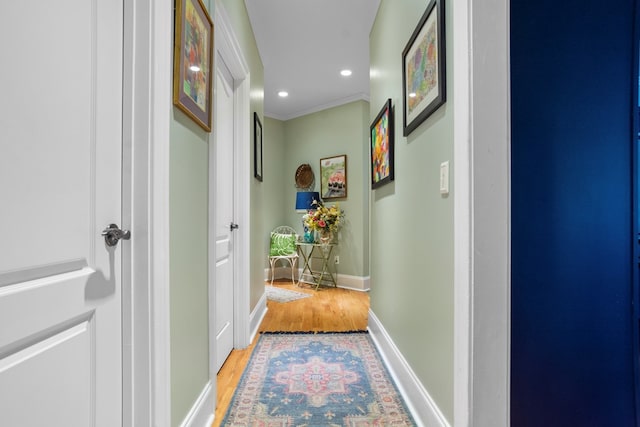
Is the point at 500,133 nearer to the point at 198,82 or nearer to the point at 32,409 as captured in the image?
the point at 198,82

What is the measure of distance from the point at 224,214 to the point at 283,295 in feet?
6.78

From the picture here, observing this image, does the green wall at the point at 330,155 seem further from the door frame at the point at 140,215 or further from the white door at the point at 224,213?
the door frame at the point at 140,215

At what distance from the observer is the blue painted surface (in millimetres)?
1134

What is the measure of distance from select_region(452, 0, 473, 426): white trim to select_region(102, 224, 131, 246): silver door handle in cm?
107

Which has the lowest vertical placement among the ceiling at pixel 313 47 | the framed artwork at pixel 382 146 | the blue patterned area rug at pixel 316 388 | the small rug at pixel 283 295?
the small rug at pixel 283 295

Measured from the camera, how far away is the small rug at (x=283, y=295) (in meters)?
3.67

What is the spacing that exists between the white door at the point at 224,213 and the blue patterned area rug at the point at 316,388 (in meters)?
0.30

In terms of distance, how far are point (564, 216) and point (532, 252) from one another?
7.0 inches

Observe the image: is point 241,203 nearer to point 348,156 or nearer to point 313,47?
point 313,47

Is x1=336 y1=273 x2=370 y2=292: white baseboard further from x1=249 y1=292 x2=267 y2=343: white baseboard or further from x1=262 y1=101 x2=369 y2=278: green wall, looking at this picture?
x1=249 y1=292 x2=267 y2=343: white baseboard

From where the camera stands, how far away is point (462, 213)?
1.02 m

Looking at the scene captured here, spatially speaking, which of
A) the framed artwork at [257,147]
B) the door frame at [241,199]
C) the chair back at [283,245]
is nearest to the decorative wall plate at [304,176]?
the chair back at [283,245]

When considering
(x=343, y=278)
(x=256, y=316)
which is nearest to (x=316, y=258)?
(x=343, y=278)

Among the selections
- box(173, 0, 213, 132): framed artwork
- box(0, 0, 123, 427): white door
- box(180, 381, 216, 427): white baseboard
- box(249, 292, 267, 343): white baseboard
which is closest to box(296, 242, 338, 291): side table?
box(249, 292, 267, 343): white baseboard
